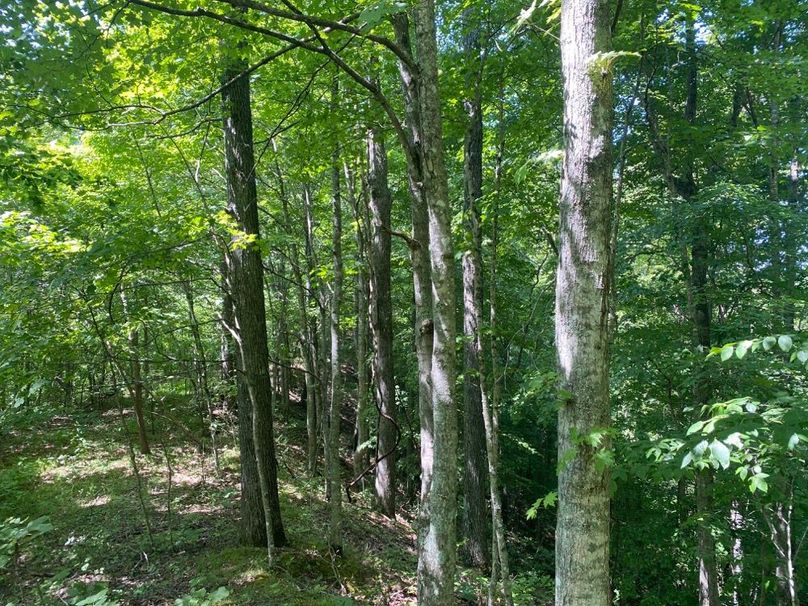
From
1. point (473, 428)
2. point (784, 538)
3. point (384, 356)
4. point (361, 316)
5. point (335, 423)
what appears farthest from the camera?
point (384, 356)

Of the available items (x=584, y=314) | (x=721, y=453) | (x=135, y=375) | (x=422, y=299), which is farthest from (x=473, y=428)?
(x=584, y=314)

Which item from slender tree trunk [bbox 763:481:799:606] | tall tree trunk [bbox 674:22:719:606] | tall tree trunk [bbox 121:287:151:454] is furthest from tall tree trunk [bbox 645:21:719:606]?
tall tree trunk [bbox 121:287:151:454]

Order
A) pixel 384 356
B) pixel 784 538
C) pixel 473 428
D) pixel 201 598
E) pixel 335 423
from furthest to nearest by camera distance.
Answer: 1. pixel 384 356
2. pixel 473 428
3. pixel 784 538
4. pixel 335 423
5. pixel 201 598

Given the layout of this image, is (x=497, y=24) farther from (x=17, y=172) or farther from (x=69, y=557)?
(x=69, y=557)

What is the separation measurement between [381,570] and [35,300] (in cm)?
527

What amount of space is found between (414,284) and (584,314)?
1464mm

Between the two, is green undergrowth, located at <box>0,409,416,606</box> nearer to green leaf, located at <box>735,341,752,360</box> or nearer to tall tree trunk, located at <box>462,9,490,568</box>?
tall tree trunk, located at <box>462,9,490,568</box>

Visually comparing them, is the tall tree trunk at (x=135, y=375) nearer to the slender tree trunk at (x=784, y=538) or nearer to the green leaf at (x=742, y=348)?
the green leaf at (x=742, y=348)

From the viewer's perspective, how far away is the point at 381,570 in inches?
247

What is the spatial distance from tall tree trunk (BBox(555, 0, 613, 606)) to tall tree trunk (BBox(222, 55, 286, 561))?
13.1 feet

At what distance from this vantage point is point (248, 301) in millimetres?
5691

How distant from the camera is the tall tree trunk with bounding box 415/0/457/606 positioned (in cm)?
313

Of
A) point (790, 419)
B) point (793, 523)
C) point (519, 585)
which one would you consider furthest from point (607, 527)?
point (793, 523)

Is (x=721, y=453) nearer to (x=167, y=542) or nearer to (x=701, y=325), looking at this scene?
(x=167, y=542)
